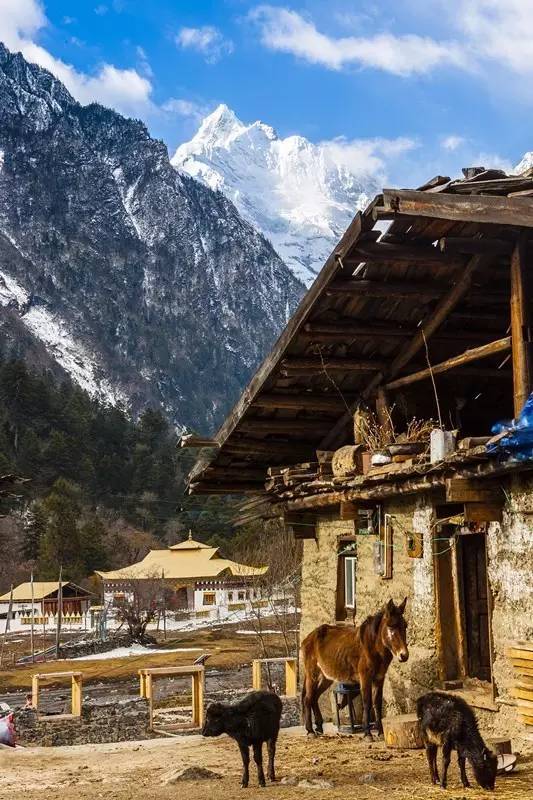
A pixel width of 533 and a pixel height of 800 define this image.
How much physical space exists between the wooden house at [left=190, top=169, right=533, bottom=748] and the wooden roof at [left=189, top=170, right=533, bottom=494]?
1.0 inches

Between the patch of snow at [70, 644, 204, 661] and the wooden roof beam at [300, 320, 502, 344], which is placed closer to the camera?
the wooden roof beam at [300, 320, 502, 344]

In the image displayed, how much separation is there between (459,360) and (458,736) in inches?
190

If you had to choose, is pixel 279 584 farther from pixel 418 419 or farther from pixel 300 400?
pixel 418 419

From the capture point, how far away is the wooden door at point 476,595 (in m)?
11.1

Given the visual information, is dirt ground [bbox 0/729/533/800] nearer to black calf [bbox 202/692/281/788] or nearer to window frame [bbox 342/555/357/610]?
black calf [bbox 202/692/281/788]

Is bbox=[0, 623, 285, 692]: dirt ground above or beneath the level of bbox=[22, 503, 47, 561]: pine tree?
beneath

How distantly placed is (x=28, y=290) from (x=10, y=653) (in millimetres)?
142206

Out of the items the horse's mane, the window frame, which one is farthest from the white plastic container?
the window frame

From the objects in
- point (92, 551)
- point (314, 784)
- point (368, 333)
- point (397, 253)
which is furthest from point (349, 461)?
point (92, 551)

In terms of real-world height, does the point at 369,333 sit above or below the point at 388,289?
below

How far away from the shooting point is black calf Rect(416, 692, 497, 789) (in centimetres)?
767

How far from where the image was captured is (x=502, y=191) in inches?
369

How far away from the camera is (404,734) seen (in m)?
9.99

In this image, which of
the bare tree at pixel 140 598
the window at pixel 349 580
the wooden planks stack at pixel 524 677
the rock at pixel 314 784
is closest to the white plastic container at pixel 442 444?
the wooden planks stack at pixel 524 677
